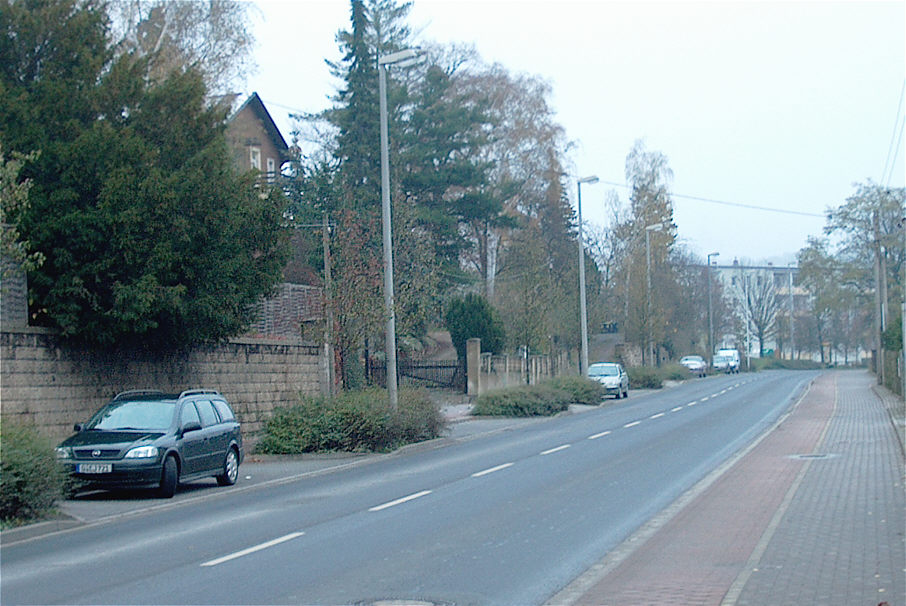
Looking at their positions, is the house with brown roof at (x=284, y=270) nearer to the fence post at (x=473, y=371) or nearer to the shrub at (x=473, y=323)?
the fence post at (x=473, y=371)

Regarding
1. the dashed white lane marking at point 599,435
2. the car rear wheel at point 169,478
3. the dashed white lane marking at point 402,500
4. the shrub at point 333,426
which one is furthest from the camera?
the dashed white lane marking at point 599,435

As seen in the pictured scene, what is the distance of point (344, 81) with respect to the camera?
160 ft

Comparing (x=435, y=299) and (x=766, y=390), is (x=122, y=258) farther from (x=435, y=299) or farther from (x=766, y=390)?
(x=766, y=390)

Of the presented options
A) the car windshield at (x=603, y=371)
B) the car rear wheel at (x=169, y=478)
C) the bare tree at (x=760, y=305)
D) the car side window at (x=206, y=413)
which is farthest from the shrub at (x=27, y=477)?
the bare tree at (x=760, y=305)

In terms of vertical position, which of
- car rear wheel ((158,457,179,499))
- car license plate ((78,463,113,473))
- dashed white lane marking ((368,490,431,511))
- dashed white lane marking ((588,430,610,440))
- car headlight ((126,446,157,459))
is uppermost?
car headlight ((126,446,157,459))

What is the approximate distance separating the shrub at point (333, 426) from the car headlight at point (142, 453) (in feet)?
24.3

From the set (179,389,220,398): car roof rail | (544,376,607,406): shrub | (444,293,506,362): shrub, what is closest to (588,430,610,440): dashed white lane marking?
(179,389,220,398): car roof rail

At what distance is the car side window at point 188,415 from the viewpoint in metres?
16.5

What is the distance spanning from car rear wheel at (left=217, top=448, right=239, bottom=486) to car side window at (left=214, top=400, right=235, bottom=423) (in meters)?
0.58

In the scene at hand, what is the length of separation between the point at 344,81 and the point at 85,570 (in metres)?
41.0

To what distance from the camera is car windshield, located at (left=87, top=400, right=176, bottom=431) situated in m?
16.2

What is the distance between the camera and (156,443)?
15.5 m

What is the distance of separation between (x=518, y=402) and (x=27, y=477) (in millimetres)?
24362

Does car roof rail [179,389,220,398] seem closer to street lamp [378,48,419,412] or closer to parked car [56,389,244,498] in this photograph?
parked car [56,389,244,498]
